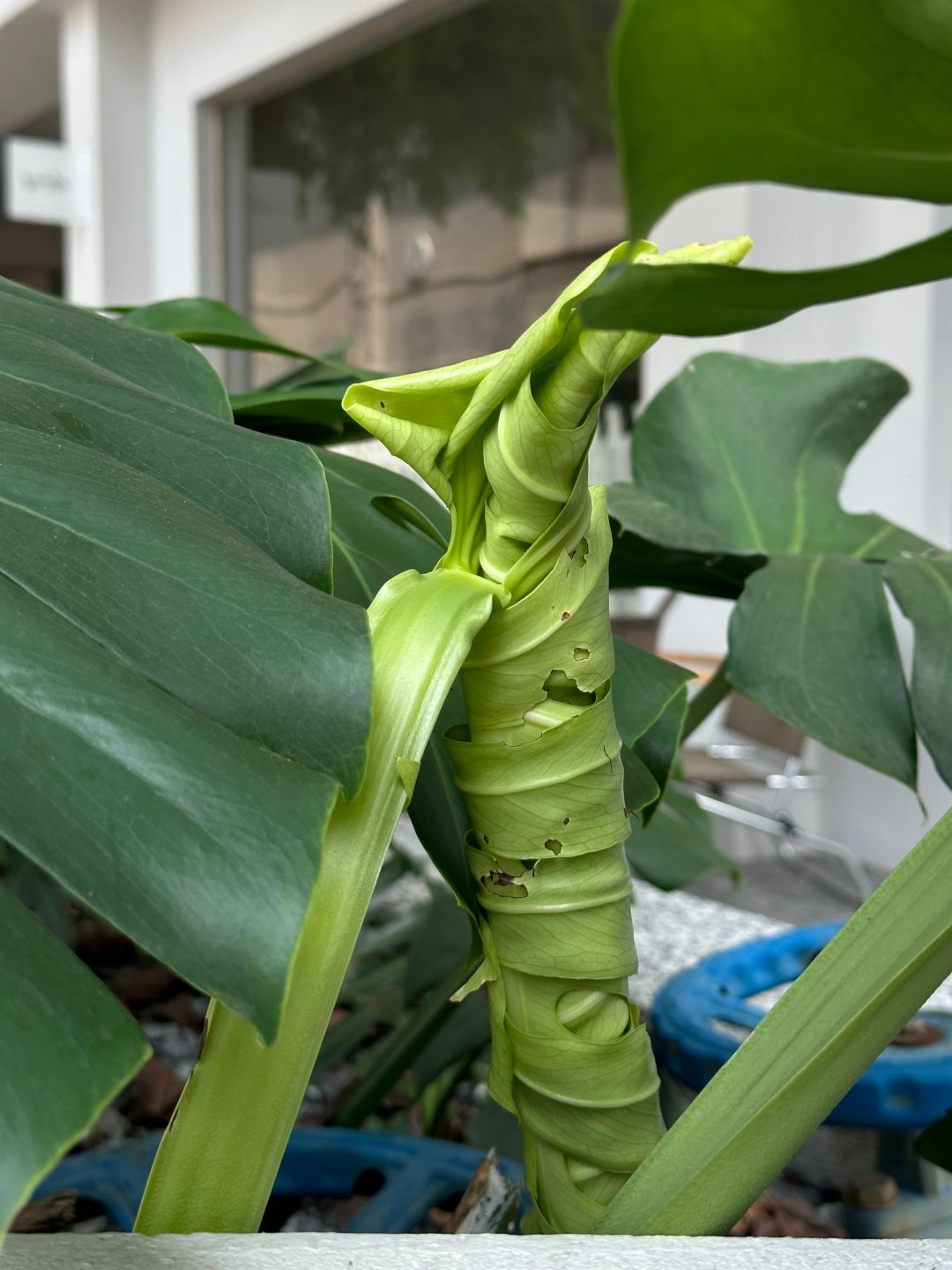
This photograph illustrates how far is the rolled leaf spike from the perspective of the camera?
0.99 ft

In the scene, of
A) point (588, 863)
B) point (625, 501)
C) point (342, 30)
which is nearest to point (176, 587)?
point (588, 863)

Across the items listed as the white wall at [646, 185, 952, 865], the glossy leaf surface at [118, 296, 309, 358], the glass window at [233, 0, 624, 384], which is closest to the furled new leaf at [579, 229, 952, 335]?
the glossy leaf surface at [118, 296, 309, 358]

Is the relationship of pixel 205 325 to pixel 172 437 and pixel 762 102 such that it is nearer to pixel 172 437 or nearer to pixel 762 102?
pixel 172 437

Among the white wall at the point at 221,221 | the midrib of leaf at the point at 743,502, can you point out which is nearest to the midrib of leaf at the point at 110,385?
the midrib of leaf at the point at 743,502

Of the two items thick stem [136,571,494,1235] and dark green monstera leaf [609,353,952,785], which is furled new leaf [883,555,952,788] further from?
thick stem [136,571,494,1235]

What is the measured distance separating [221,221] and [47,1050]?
3974 millimetres

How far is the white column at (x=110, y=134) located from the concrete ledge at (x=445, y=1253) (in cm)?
380

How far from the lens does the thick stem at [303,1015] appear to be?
274 mm

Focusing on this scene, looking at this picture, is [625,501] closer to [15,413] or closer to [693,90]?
[15,413]

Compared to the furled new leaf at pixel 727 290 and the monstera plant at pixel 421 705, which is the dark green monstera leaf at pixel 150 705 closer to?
the monstera plant at pixel 421 705

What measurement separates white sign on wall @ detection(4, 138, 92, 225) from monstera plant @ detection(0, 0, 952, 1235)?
3628 mm

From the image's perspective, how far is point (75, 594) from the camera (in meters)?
0.27

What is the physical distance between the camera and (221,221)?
12.7 ft

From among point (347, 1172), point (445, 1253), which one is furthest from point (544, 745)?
Result: point (347, 1172)
